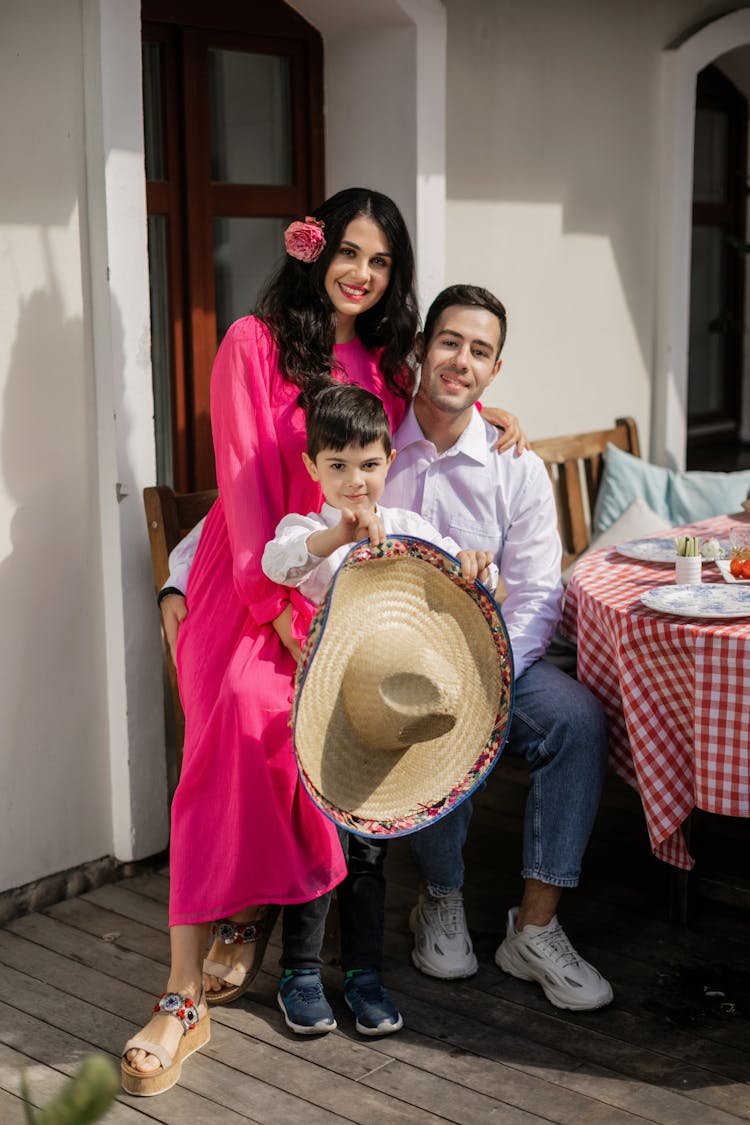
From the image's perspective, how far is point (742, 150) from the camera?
6.80m

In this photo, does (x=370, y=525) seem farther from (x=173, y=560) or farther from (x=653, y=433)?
(x=653, y=433)

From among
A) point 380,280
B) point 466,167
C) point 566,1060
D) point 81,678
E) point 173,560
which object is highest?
point 466,167

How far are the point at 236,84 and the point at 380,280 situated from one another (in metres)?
1.22

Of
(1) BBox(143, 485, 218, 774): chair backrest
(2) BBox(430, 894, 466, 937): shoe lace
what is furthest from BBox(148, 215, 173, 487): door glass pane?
(2) BBox(430, 894, 466, 937): shoe lace

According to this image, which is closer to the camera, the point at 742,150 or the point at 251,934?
the point at 251,934

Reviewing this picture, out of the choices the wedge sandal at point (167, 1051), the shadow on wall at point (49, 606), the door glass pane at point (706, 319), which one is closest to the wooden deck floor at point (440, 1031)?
the wedge sandal at point (167, 1051)

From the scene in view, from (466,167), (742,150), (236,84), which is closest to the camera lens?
(236,84)

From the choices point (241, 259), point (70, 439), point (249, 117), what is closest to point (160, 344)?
point (241, 259)

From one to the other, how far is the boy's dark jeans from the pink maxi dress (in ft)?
0.24

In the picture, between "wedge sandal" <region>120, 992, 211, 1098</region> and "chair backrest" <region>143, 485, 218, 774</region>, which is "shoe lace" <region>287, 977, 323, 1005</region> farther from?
"chair backrest" <region>143, 485, 218, 774</region>

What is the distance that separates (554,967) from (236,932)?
739 millimetres

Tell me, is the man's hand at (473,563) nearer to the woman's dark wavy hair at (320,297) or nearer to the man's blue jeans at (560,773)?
the man's blue jeans at (560,773)

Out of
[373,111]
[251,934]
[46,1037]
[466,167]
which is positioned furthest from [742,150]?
[46,1037]

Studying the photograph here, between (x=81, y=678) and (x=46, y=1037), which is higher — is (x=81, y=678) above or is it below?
above
